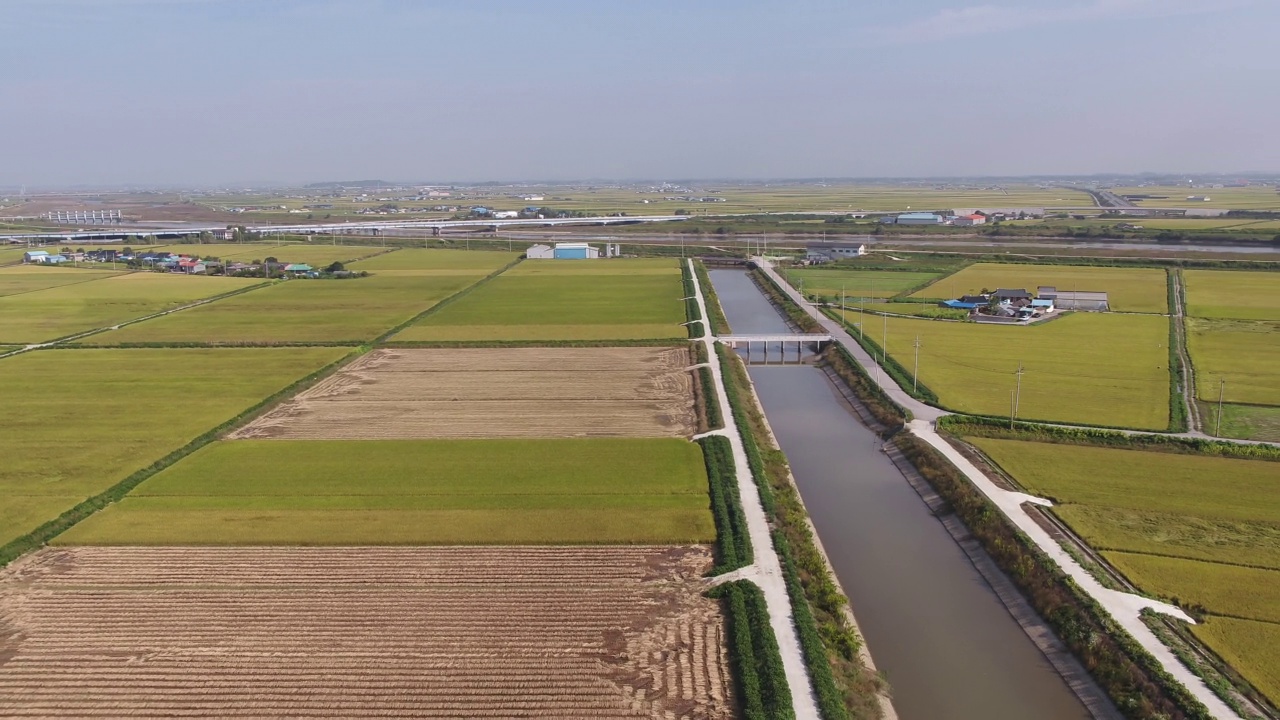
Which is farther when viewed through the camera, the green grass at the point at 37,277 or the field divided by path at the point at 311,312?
the green grass at the point at 37,277

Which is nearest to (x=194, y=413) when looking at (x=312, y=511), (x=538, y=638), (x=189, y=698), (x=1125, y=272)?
(x=312, y=511)

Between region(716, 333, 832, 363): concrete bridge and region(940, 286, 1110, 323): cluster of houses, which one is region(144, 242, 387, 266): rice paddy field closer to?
region(716, 333, 832, 363): concrete bridge

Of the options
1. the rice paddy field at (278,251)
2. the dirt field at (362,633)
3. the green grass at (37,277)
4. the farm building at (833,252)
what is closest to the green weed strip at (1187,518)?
the dirt field at (362,633)

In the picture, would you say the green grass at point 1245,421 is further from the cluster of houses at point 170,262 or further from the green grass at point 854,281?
the cluster of houses at point 170,262

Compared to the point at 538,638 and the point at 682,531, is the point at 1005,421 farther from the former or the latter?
the point at 538,638

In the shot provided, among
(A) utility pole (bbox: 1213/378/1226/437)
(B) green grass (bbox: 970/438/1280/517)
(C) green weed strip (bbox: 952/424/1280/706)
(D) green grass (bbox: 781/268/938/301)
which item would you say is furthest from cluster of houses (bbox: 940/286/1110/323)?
(B) green grass (bbox: 970/438/1280/517)

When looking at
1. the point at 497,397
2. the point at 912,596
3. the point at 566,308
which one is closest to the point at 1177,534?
the point at 912,596
